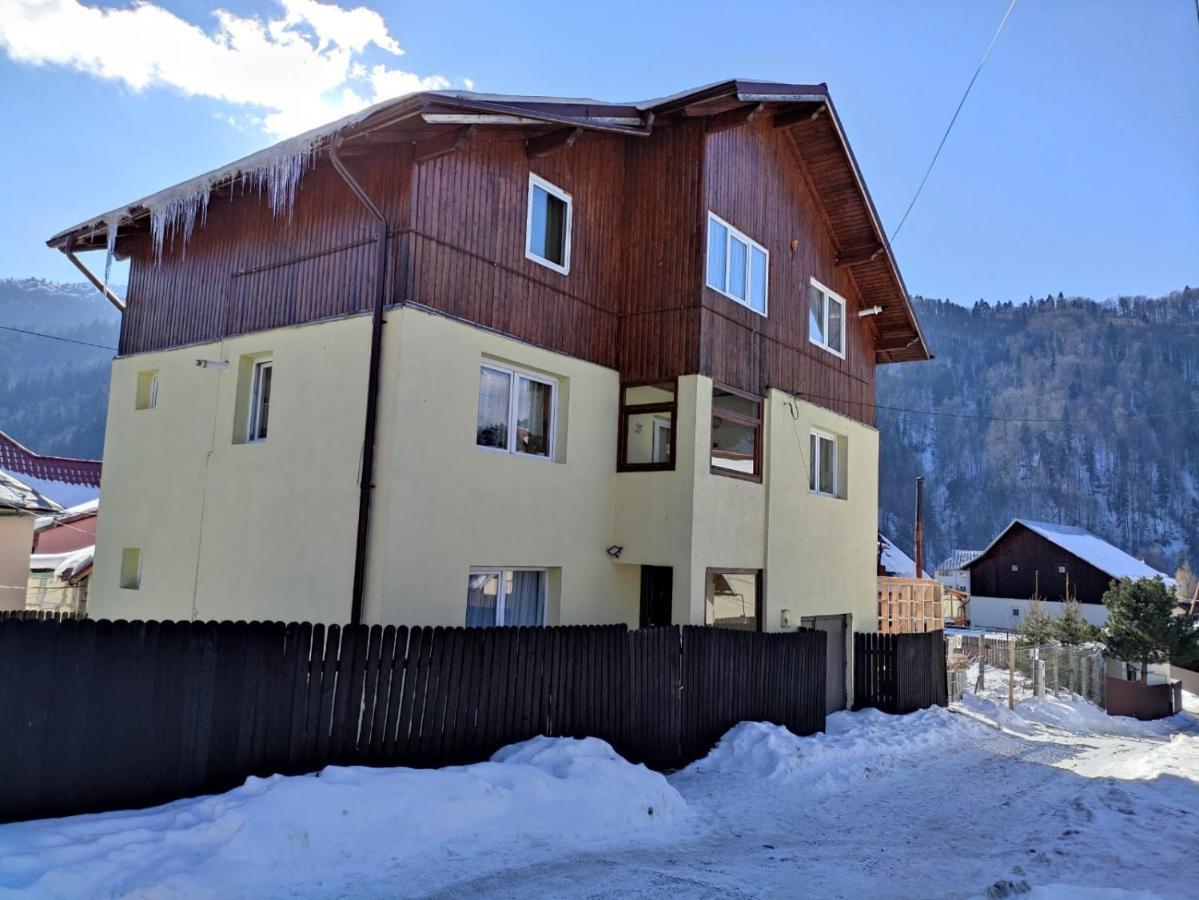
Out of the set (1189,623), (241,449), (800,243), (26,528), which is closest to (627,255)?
(800,243)

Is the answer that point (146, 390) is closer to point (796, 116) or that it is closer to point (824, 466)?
point (796, 116)

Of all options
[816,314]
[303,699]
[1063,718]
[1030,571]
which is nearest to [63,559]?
[303,699]

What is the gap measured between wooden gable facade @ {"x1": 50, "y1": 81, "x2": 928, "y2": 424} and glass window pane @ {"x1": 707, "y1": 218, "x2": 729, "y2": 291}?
0.23 meters

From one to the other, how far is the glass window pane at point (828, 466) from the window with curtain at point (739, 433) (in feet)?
9.29

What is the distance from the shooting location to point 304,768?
20.5 ft

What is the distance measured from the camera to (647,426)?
Answer: 12.2 metres

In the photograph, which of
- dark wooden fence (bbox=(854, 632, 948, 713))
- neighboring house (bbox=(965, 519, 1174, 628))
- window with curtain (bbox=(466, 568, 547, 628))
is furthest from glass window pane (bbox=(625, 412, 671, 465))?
neighboring house (bbox=(965, 519, 1174, 628))

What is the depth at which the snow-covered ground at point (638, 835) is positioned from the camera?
15.7 feet

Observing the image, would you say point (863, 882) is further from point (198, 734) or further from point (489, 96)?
point (489, 96)

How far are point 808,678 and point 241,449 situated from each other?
797 cm

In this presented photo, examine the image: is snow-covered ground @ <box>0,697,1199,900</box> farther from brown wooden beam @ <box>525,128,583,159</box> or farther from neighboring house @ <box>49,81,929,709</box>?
brown wooden beam @ <box>525,128,583,159</box>

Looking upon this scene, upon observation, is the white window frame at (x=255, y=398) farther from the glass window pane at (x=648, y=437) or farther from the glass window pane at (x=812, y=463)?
the glass window pane at (x=812, y=463)

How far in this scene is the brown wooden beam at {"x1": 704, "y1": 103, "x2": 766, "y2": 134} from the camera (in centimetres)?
1145

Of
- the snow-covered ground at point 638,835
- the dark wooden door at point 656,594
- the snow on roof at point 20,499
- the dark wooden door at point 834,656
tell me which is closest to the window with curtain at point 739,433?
the dark wooden door at point 656,594
